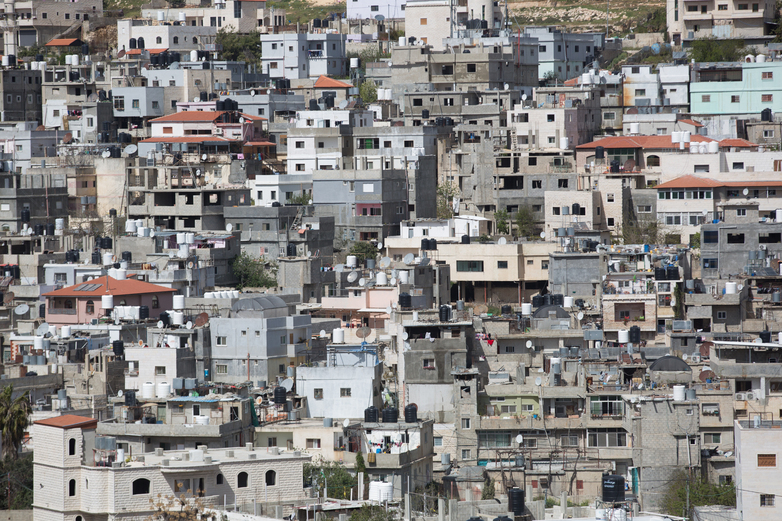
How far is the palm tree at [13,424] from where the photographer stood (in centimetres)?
4866

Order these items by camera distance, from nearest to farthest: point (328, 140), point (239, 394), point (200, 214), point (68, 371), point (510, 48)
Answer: point (239, 394) → point (68, 371) → point (200, 214) → point (328, 140) → point (510, 48)

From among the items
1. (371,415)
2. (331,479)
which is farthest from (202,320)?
(331,479)

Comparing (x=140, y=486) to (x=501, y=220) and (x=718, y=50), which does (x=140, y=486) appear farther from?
(x=718, y=50)

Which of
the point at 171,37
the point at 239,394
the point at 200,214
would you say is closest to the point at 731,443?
the point at 239,394

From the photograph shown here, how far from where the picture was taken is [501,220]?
258ft

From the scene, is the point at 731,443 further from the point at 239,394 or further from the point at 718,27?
the point at 718,27

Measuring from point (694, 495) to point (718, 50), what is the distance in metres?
51.8

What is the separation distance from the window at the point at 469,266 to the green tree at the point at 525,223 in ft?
20.0

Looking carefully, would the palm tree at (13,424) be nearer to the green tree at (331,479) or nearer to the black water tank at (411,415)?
the green tree at (331,479)

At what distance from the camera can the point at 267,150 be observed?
3499 inches

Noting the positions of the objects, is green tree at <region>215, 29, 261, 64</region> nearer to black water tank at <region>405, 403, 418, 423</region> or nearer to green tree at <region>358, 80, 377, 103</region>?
green tree at <region>358, 80, 377, 103</region>

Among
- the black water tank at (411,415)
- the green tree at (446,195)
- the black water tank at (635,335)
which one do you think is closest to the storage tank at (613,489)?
the black water tank at (411,415)

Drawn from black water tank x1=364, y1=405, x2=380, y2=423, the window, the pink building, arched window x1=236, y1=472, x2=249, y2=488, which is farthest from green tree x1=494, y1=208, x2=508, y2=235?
arched window x1=236, y1=472, x2=249, y2=488

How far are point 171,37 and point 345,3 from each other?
2009 centimetres
